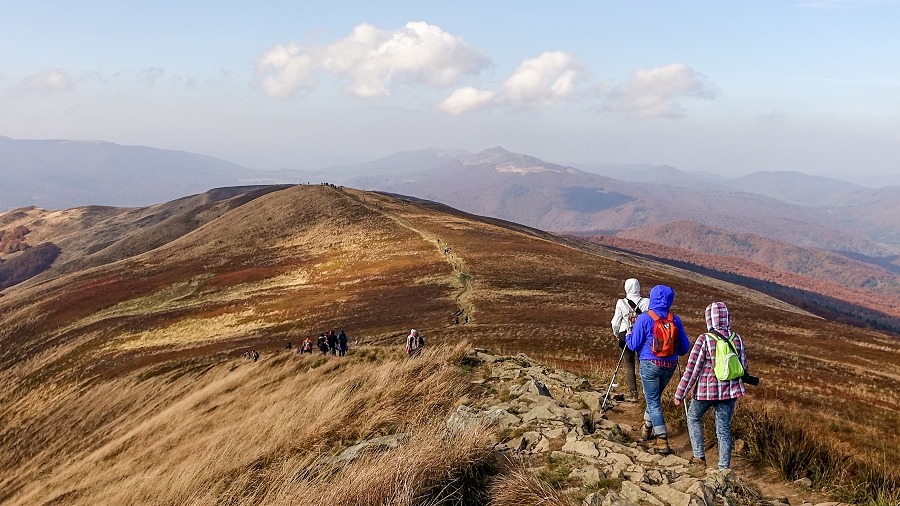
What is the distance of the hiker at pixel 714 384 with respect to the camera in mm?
7488

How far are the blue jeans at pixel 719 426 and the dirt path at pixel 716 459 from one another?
38cm

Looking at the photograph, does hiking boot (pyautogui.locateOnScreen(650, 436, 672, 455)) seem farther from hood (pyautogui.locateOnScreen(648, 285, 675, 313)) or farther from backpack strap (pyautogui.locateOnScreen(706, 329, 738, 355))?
hood (pyautogui.locateOnScreen(648, 285, 675, 313))

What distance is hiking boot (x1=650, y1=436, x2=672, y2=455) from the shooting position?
8.17 metres

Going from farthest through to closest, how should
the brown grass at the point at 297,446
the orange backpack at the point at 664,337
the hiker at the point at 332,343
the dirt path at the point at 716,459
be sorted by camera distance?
the hiker at the point at 332,343, the orange backpack at the point at 664,337, the dirt path at the point at 716,459, the brown grass at the point at 297,446

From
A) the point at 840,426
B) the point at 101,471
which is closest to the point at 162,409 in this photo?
the point at 101,471

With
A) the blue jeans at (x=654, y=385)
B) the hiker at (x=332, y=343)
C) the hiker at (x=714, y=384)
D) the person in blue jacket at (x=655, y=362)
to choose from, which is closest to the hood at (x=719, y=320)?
the hiker at (x=714, y=384)

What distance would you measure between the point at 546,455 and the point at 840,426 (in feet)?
37.7

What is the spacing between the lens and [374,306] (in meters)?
43.2

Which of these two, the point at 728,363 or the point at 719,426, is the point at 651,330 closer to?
the point at 728,363

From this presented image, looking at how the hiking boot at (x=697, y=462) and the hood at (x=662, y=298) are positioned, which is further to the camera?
the hood at (x=662, y=298)

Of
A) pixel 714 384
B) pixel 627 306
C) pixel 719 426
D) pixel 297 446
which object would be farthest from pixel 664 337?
pixel 297 446

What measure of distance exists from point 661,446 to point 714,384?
1.57m

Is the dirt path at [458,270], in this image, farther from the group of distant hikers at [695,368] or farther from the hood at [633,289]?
the group of distant hikers at [695,368]

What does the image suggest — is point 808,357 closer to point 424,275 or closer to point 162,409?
point 424,275
